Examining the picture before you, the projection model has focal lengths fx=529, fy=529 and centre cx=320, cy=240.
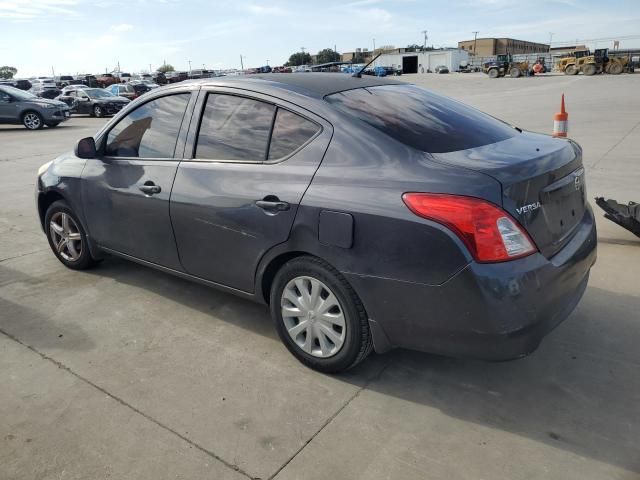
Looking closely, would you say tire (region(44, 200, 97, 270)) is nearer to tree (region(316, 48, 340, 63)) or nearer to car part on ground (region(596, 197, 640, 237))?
car part on ground (region(596, 197, 640, 237))

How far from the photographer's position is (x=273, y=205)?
9.64 ft

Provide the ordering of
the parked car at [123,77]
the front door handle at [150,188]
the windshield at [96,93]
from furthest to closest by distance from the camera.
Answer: the parked car at [123,77] < the windshield at [96,93] < the front door handle at [150,188]

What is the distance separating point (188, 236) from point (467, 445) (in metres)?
2.09

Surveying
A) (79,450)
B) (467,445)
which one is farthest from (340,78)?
(79,450)

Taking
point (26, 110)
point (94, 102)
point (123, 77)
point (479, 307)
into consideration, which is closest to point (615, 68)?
point (94, 102)

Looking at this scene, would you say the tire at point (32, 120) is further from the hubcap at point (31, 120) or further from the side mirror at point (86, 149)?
the side mirror at point (86, 149)

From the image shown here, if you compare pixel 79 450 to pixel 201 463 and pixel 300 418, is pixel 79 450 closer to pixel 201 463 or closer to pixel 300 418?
pixel 201 463

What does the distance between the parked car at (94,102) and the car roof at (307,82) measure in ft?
74.5

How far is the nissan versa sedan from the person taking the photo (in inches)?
95.3

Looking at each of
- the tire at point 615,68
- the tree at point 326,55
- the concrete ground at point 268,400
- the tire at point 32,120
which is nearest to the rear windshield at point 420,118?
the concrete ground at point 268,400

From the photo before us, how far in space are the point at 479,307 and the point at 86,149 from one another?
3157 millimetres

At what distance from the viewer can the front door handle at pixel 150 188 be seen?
11.7ft

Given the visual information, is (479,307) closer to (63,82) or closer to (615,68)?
(615,68)

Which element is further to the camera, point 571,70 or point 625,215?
point 571,70
